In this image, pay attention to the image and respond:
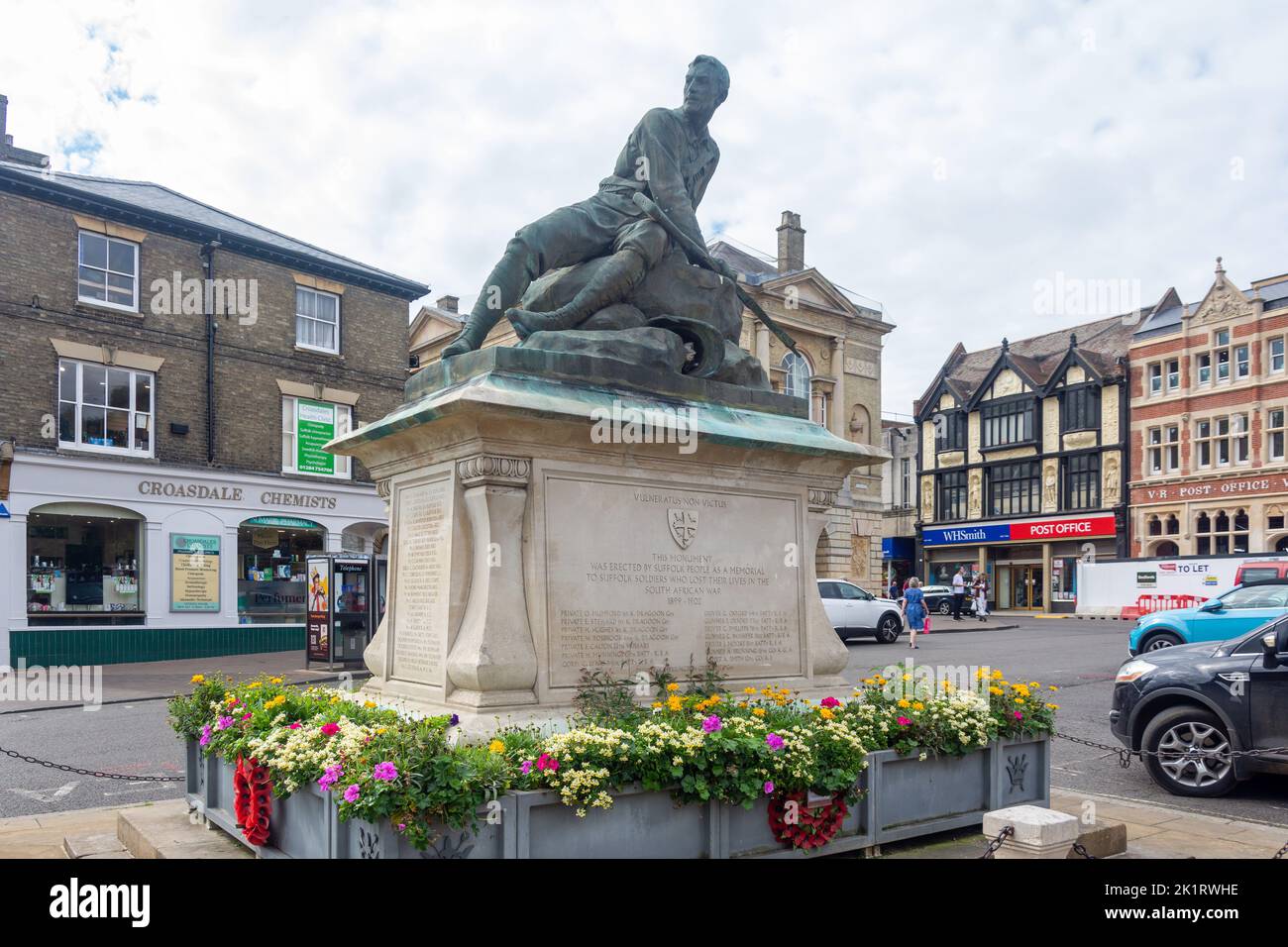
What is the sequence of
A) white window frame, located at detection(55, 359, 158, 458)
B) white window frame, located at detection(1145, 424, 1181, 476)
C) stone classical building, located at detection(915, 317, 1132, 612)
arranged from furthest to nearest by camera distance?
stone classical building, located at detection(915, 317, 1132, 612) < white window frame, located at detection(1145, 424, 1181, 476) < white window frame, located at detection(55, 359, 158, 458)

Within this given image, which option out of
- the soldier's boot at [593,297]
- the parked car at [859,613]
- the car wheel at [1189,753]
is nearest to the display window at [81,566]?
the parked car at [859,613]

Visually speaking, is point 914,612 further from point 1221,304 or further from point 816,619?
point 1221,304

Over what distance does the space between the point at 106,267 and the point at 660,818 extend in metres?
22.2

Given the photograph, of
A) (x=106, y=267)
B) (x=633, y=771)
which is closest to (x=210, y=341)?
(x=106, y=267)

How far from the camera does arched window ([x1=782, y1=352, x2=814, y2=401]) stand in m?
39.0

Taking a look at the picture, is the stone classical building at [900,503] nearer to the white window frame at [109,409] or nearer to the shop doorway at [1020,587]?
the shop doorway at [1020,587]

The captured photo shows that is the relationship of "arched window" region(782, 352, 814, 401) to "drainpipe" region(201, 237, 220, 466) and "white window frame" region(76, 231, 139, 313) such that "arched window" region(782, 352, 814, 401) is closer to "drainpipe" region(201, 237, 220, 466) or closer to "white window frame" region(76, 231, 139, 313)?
"drainpipe" region(201, 237, 220, 466)

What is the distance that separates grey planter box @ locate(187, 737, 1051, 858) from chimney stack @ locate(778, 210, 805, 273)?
1439 inches

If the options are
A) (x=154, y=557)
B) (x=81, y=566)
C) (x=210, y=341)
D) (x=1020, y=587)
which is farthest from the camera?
(x=1020, y=587)

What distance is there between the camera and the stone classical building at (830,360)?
3919 centimetres

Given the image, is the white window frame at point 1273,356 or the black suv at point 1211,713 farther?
the white window frame at point 1273,356

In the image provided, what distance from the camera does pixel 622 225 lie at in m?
7.03

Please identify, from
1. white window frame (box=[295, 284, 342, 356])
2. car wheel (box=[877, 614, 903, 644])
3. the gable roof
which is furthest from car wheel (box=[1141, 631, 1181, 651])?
white window frame (box=[295, 284, 342, 356])

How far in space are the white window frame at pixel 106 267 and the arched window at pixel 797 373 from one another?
22166mm
